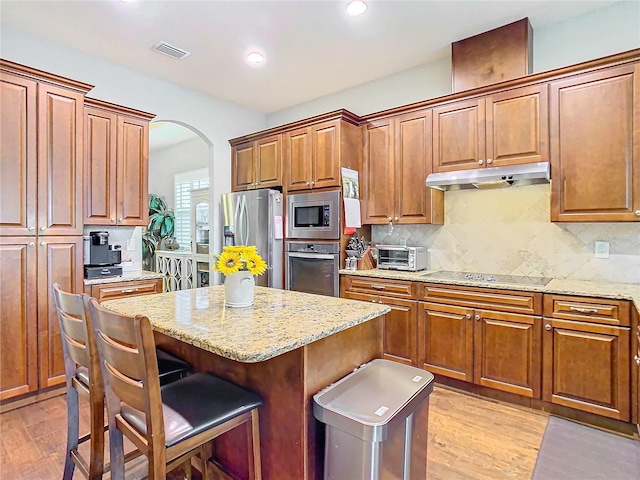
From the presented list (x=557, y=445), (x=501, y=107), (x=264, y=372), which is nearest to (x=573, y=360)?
(x=557, y=445)

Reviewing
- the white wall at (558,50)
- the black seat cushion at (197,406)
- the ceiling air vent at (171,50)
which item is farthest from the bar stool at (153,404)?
the white wall at (558,50)

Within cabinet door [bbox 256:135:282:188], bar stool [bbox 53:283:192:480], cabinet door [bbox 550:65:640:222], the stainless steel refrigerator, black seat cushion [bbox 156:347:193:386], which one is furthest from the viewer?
cabinet door [bbox 256:135:282:188]

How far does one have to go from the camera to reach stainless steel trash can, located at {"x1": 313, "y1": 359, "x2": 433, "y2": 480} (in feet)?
4.10

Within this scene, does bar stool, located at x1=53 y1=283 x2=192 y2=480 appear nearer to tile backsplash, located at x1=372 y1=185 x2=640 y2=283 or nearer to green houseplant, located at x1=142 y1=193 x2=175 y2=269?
tile backsplash, located at x1=372 y1=185 x2=640 y2=283

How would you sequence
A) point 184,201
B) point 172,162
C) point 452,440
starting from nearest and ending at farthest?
point 452,440 → point 184,201 → point 172,162

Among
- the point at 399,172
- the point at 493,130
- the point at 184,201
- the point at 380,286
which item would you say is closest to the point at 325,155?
the point at 399,172

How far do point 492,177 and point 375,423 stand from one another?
230cm

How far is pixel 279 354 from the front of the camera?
1230 mm

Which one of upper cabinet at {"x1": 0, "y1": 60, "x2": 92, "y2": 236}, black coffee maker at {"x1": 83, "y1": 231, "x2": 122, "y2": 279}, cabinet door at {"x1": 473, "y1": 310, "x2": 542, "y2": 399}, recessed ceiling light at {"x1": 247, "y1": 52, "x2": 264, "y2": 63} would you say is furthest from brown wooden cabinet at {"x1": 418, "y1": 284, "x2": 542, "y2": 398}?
upper cabinet at {"x1": 0, "y1": 60, "x2": 92, "y2": 236}

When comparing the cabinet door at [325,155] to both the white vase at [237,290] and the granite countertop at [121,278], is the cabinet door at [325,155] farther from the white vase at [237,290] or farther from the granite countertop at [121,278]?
the white vase at [237,290]

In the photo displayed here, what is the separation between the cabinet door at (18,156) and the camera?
2488 millimetres

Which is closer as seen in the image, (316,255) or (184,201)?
(316,255)

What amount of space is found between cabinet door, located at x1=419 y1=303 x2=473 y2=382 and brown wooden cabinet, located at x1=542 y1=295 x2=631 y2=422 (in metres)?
0.52

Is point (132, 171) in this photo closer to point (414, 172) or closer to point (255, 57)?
point (255, 57)
